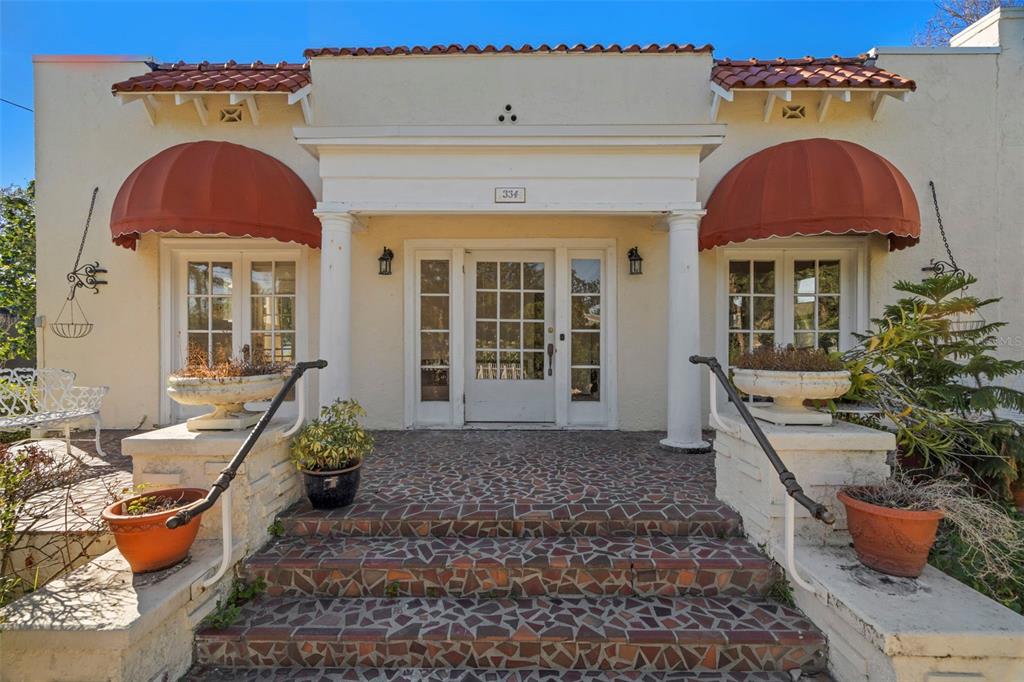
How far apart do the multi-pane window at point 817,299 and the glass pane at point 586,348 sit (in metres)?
2.64

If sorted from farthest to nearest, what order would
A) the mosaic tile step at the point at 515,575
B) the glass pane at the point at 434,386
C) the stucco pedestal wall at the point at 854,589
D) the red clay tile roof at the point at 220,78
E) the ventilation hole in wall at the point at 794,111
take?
the glass pane at the point at 434,386
the ventilation hole in wall at the point at 794,111
the red clay tile roof at the point at 220,78
the mosaic tile step at the point at 515,575
the stucco pedestal wall at the point at 854,589

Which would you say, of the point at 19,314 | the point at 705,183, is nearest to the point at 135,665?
the point at 705,183

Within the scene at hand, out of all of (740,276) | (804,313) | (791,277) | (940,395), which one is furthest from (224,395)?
(804,313)

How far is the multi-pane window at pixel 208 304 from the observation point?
604cm

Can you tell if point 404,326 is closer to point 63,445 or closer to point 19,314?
point 63,445

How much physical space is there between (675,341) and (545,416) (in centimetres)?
206

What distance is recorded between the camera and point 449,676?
2365mm

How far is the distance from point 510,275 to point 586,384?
180 centimetres

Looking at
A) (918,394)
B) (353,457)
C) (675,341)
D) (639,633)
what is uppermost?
(675,341)

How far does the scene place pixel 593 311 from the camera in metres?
5.99

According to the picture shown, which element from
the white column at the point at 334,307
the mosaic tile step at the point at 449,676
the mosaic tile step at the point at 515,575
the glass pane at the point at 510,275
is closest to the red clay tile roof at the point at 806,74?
the glass pane at the point at 510,275

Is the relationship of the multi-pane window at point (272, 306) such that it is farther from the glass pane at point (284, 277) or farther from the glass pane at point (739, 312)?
the glass pane at point (739, 312)

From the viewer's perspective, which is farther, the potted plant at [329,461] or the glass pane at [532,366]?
the glass pane at [532,366]

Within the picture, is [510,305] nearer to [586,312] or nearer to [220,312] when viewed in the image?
[586,312]
